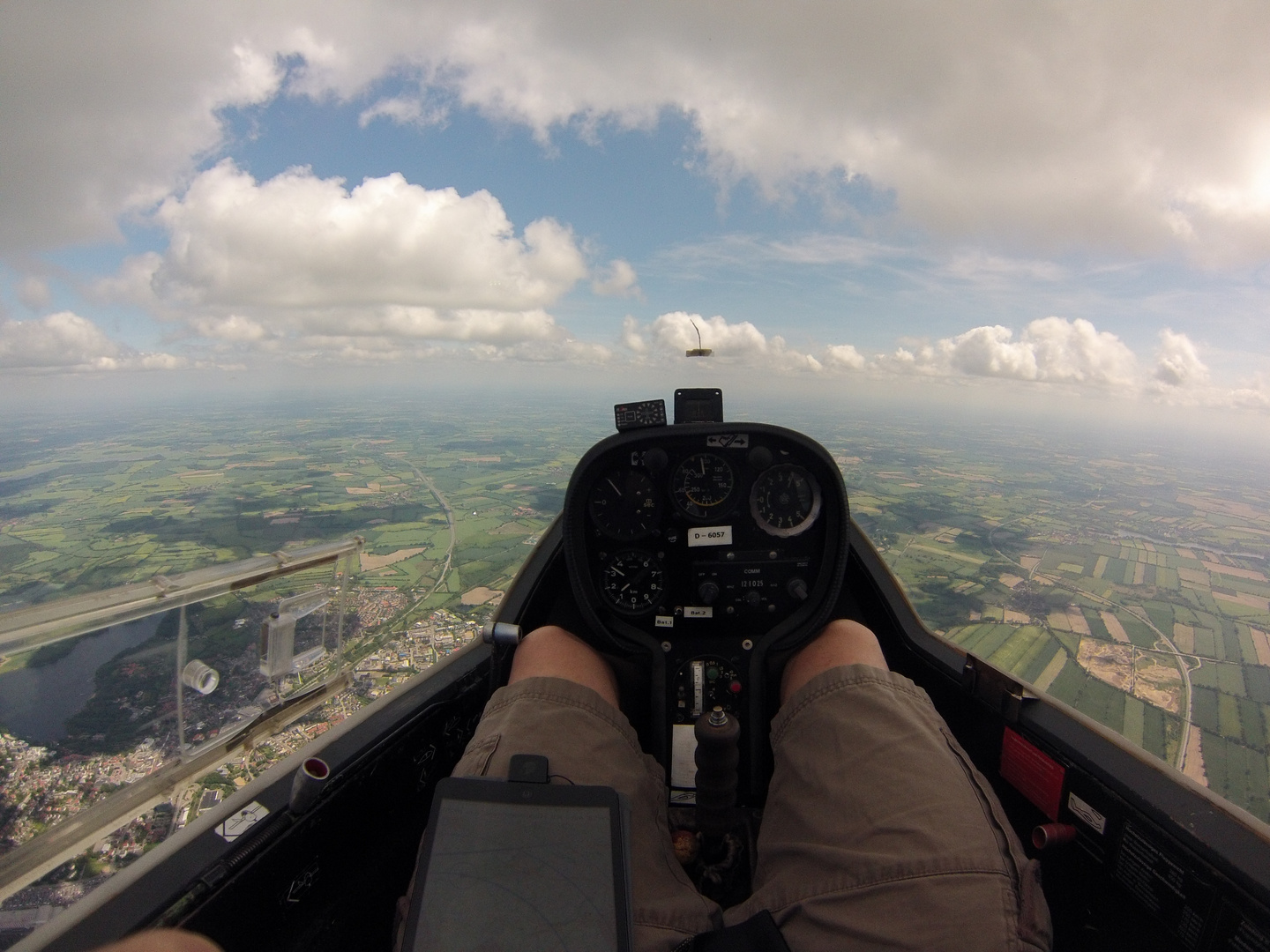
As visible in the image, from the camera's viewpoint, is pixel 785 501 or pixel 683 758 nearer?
pixel 683 758

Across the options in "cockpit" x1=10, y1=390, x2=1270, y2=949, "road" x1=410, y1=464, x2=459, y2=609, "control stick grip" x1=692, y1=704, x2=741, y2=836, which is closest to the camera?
"cockpit" x1=10, y1=390, x2=1270, y2=949

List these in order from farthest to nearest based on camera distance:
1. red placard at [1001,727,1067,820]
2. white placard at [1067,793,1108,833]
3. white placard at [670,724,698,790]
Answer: white placard at [670,724,698,790], red placard at [1001,727,1067,820], white placard at [1067,793,1108,833]

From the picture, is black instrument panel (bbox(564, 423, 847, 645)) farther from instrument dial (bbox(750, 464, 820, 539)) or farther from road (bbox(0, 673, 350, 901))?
road (bbox(0, 673, 350, 901))

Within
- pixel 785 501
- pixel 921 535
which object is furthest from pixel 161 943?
pixel 921 535

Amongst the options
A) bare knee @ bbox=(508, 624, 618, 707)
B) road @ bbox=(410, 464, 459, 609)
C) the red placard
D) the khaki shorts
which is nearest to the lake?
bare knee @ bbox=(508, 624, 618, 707)

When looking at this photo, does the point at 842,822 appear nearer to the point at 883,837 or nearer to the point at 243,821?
the point at 883,837

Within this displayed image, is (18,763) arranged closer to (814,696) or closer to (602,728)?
(602,728)

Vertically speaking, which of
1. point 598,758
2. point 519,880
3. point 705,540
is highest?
point 705,540
